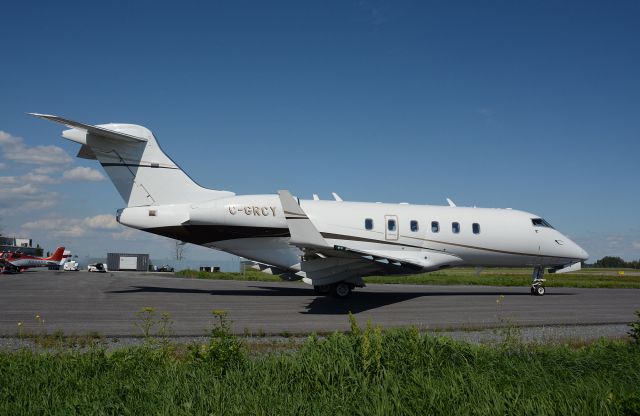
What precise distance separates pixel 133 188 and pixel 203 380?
45.7 feet

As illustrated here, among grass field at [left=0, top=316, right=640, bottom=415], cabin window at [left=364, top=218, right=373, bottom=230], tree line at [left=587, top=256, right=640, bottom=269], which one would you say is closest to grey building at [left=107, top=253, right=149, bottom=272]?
cabin window at [left=364, top=218, right=373, bottom=230]

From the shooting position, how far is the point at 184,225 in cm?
1691

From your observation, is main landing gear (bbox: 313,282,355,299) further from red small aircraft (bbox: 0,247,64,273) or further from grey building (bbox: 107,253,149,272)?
grey building (bbox: 107,253,149,272)

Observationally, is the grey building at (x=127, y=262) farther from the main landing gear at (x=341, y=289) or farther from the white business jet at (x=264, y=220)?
the main landing gear at (x=341, y=289)

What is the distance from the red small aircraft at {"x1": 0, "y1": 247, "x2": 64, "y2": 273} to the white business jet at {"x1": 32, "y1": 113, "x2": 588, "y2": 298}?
31463mm

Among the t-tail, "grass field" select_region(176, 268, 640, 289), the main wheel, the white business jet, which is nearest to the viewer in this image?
the main wheel

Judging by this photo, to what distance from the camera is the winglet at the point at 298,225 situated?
1364 cm

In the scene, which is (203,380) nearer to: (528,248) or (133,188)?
(133,188)

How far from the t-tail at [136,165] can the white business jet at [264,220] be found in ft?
0.11

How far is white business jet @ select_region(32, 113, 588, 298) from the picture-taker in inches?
666

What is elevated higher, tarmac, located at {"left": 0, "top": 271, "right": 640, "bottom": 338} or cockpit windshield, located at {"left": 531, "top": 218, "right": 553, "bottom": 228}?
cockpit windshield, located at {"left": 531, "top": 218, "right": 553, "bottom": 228}

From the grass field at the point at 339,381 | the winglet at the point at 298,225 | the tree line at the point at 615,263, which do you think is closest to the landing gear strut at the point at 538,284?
the winglet at the point at 298,225

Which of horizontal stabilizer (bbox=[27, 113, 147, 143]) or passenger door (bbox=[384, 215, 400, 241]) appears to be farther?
passenger door (bbox=[384, 215, 400, 241])

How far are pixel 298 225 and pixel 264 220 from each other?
12.1ft
